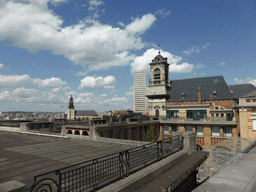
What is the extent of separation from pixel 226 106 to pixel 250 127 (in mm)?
16344

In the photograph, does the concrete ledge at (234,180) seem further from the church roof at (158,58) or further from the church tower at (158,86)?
the church roof at (158,58)

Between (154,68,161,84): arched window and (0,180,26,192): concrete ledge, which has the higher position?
(154,68,161,84): arched window

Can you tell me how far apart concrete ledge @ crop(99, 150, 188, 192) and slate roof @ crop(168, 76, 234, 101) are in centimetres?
4793

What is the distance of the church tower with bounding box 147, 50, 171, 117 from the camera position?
2175 inches

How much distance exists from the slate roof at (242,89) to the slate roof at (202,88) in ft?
18.7

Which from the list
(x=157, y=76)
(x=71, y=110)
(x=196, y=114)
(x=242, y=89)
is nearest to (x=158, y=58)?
(x=157, y=76)

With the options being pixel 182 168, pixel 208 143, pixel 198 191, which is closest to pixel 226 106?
pixel 208 143

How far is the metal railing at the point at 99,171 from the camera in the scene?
4664 millimetres

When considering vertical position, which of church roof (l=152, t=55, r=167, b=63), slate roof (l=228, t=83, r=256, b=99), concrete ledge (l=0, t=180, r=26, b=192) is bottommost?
concrete ledge (l=0, t=180, r=26, b=192)

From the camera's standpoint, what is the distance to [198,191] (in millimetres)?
4234

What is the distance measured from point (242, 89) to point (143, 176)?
2365 inches

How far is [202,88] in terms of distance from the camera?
5469 centimetres

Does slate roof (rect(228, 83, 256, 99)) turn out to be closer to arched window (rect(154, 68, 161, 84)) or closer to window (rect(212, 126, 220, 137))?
window (rect(212, 126, 220, 137))

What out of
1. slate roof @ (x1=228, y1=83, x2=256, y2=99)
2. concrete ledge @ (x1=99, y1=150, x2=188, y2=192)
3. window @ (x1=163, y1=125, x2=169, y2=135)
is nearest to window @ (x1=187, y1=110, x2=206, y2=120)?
window @ (x1=163, y1=125, x2=169, y2=135)
